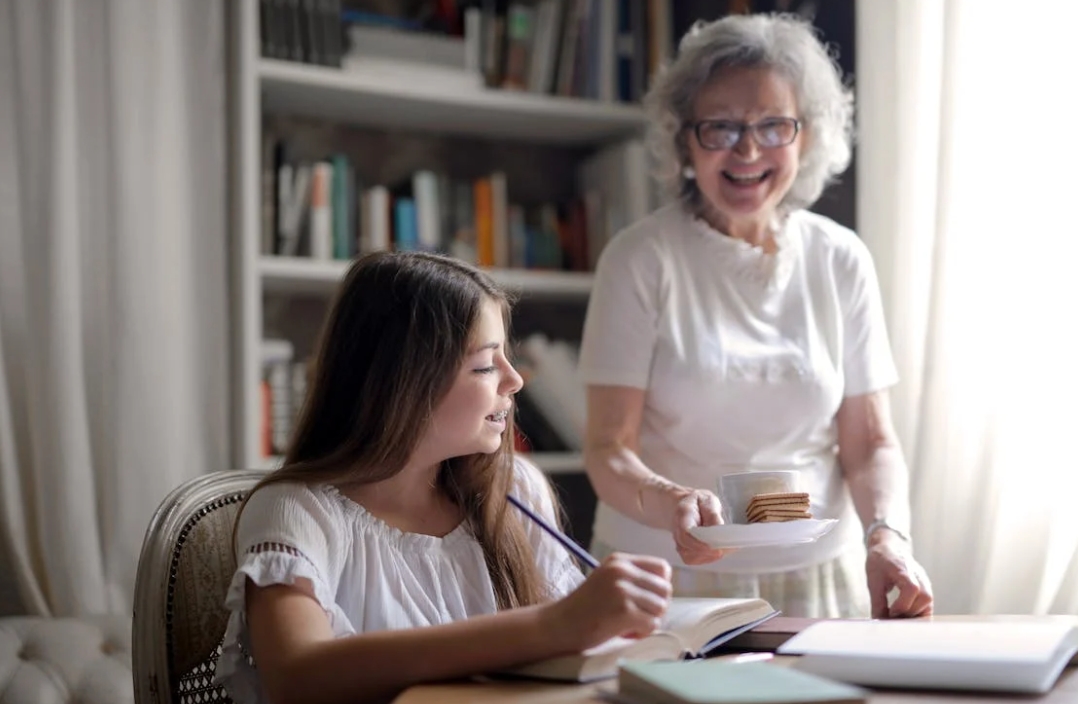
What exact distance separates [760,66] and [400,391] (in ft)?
2.73

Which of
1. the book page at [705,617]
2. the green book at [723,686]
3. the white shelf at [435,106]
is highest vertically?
the white shelf at [435,106]

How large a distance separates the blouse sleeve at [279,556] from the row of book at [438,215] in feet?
4.71

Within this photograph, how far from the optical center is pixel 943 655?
96cm

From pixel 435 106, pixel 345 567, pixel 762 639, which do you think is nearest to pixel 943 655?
pixel 762 639

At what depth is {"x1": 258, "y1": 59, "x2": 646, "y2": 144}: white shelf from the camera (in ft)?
8.67

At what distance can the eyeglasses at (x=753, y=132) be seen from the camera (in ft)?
5.68

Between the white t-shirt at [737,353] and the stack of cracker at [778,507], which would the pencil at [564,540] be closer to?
the stack of cracker at [778,507]

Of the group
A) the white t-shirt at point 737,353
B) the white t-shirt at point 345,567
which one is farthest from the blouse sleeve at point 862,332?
the white t-shirt at point 345,567

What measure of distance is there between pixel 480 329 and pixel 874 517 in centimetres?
68

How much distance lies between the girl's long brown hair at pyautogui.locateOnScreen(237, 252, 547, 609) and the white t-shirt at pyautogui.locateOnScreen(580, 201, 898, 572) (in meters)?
0.44

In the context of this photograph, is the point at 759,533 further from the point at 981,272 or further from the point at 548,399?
the point at 548,399

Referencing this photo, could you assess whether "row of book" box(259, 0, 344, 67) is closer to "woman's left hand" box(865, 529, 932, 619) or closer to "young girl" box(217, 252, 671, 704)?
"young girl" box(217, 252, 671, 704)

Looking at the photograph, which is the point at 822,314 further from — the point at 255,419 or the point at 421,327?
the point at 255,419

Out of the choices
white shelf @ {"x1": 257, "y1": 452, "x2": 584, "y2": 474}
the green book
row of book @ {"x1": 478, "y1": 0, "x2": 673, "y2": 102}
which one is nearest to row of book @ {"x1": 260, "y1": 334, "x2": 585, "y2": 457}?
white shelf @ {"x1": 257, "y1": 452, "x2": 584, "y2": 474}
